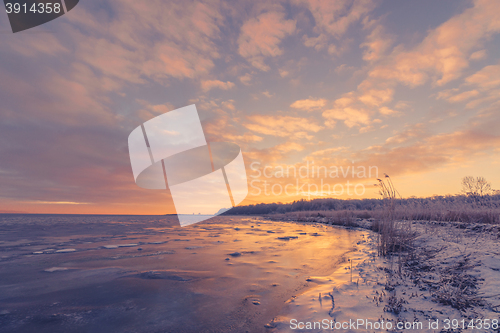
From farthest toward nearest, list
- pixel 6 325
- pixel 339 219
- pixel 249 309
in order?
pixel 339 219, pixel 249 309, pixel 6 325

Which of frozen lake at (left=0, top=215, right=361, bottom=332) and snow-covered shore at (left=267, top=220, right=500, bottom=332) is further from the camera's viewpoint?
frozen lake at (left=0, top=215, right=361, bottom=332)

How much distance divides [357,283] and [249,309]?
8.46 feet

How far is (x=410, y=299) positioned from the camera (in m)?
3.64

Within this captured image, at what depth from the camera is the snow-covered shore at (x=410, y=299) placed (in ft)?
9.45

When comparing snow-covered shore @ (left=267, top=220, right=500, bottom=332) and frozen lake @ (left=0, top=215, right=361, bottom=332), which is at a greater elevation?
snow-covered shore @ (left=267, top=220, right=500, bottom=332)

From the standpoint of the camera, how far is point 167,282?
210 inches

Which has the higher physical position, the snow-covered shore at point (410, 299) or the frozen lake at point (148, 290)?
the snow-covered shore at point (410, 299)

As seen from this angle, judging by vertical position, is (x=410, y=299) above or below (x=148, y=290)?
above

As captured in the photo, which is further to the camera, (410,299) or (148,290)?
(148,290)

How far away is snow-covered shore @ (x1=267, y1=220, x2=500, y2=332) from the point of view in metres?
2.88

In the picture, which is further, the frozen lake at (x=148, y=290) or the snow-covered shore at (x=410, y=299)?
the frozen lake at (x=148, y=290)

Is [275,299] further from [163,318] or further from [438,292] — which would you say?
[438,292]

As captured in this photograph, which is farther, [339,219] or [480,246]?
[339,219]

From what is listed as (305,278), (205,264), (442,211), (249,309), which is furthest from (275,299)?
(442,211)
